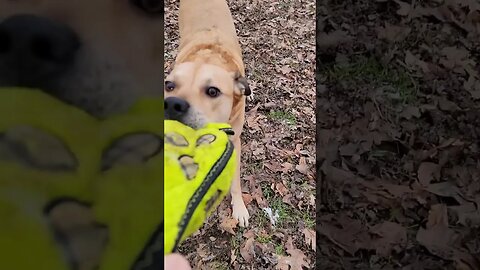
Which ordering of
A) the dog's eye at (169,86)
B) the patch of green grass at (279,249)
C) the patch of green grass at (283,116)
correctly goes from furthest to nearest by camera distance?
the patch of green grass at (283,116), the patch of green grass at (279,249), the dog's eye at (169,86)

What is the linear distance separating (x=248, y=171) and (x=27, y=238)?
62.6 inches

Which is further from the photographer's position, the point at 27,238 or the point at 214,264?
the point at 214,264

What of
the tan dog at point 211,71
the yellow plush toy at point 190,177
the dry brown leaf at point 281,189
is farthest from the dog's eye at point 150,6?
the dry brown leaf at point 281,189

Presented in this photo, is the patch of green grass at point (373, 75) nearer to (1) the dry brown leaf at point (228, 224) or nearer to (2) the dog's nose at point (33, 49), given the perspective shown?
(1) the dry brown leaf at point (228, 224)

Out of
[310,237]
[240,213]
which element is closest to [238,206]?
[240,213]

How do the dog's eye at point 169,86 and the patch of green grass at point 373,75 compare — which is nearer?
the dog's eye at point 169,86

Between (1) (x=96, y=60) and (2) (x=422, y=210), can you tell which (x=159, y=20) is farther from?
(2) (x=422, y=210)

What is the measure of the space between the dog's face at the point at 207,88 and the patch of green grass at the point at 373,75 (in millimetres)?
661

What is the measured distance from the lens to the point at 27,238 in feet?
1.94

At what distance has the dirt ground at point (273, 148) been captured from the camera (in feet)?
6.17

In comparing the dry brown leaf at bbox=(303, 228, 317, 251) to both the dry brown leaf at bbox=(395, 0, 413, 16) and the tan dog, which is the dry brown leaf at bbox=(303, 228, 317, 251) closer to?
the tan dog

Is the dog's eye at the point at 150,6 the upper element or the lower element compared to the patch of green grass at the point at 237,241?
upper

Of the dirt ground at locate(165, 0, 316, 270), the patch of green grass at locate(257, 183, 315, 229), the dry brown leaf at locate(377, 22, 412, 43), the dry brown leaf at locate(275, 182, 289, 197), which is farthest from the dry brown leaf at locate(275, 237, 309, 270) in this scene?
the dry brown leaf at locate(377, 22, 412, 43)

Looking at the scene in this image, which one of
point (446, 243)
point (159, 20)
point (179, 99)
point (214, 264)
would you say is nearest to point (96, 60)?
point (159, 20)
